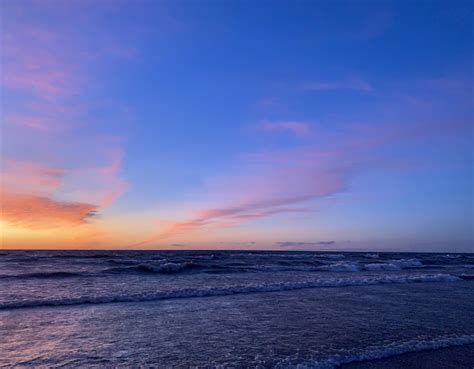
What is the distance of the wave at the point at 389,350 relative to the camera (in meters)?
6.97

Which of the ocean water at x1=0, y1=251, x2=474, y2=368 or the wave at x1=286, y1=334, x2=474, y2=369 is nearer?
the wave at x1=286, y1=334, x2=474, y2=369

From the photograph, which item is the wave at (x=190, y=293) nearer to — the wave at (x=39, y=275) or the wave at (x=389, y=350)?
the wave at (x=389, y=350)

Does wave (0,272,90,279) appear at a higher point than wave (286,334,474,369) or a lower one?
higher

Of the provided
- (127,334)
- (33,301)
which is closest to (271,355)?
(127,334)

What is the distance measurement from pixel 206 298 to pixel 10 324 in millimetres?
7443

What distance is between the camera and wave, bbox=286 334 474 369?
697cm

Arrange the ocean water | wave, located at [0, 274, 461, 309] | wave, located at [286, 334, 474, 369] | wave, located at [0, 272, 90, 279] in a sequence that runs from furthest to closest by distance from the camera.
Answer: wave, located at [0, 272, 90, 279] < wave, located at [0, 274, 461, 309] < the ocean water < wave, located at [286, 334, 474, 369]

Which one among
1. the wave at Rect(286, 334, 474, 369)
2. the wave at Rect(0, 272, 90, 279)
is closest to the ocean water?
the wave at Rect(286, 334, 474, 369)

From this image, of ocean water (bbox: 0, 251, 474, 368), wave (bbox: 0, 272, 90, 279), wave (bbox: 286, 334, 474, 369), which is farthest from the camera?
wave (bbox: 0, 272, 90, 279)

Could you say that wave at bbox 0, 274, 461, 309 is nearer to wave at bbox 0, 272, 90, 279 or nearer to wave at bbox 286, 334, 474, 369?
wave at bbox 286, 334, 474, 369

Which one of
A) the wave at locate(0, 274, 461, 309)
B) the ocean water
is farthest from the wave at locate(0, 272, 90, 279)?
the wave at locate(0, 274, 461, 309)

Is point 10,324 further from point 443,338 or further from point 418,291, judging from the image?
point 418,291

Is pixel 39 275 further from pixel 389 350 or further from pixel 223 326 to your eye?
pixel 389 350

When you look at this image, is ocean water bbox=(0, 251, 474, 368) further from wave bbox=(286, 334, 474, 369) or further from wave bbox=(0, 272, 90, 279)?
wave bbox=(0, 272, 90, 279)
